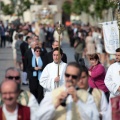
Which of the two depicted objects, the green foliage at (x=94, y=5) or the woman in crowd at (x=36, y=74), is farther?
the green foliage at (x=94, y=5)

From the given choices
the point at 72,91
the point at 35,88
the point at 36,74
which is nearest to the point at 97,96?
the point at 72,91

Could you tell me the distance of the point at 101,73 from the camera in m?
13.0

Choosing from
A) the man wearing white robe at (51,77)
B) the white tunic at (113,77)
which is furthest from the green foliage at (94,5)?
the white tunic at (113,77)

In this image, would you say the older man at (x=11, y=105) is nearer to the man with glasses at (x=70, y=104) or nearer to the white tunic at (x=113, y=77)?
the man with glasses at (x=70, y=104)

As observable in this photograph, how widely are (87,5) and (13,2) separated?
110 feet

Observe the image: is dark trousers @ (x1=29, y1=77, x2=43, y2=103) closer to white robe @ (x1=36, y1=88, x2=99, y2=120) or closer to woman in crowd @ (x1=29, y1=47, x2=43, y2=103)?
woman in crowd @ (x1=29, y1=47, x2=43, y2=103)

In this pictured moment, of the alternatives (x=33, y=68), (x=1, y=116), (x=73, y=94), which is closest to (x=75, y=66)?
(x=73, y=94)

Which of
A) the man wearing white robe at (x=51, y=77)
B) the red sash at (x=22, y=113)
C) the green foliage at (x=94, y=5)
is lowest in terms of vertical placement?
the man wearing white robe at (x=51, y=77)

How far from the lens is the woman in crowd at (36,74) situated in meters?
15.9

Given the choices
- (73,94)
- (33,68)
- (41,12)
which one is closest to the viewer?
(73,94)

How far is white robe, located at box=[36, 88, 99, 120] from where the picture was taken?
740 centimetres

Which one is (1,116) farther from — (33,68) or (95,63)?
(33,68)

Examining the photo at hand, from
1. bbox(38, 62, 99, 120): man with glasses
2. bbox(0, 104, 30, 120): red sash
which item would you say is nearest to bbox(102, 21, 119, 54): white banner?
bbox(38, 62, 99, 120): man with glasses

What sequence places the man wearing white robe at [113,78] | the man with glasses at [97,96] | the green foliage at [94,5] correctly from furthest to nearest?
the green foliage at [94,5]
the man wearing white robe at [113,78]
the man with glasses at [97,96]
